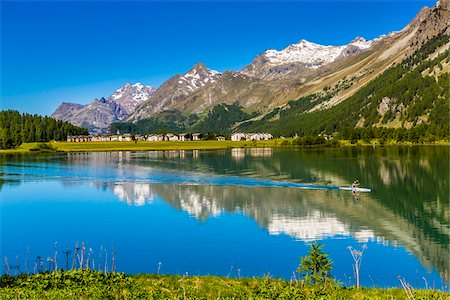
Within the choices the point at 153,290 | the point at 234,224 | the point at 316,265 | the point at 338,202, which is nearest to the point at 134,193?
the point at 234,224

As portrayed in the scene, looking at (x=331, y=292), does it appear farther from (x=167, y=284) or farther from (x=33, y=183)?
(x=33, y=183)

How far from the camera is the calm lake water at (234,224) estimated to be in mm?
40812

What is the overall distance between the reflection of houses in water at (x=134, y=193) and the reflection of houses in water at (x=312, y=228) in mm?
30415

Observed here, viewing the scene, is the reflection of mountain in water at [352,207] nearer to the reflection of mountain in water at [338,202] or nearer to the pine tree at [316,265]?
the reflection of mountain in water at [338,202]

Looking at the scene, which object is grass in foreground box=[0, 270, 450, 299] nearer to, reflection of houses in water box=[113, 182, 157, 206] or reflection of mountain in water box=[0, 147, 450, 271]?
reflection of mountain in water box=[0, 147, 450, 271]

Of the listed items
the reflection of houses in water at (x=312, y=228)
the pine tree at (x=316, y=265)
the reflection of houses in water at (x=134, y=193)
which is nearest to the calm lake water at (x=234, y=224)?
the reflection of houses in water at (x=312, y=228)

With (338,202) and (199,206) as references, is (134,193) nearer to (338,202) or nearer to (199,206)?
(199,206)

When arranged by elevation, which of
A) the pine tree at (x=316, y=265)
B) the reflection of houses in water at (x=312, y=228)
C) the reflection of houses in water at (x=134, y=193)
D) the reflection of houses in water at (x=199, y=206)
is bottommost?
the reflection of houses in water at (x=312, y=228)

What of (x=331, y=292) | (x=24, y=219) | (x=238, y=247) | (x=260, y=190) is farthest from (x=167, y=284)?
(x=260, y=190)

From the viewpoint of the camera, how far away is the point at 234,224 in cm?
6019

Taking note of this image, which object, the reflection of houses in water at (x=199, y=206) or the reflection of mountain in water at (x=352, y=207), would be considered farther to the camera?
the reflection of houses in water at (x=199, y=206)

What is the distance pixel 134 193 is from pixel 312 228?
4795 cm

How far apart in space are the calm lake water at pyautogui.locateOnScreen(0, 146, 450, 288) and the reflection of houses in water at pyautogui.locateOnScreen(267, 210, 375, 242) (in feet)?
0.42

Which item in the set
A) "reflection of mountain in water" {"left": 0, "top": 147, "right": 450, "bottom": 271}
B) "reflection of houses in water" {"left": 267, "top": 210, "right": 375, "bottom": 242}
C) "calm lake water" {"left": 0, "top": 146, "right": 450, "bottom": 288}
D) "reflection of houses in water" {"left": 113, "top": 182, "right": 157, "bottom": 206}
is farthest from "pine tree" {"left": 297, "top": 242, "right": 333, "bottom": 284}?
"reflection of houses in water" {"left": 113, "top": 182, "right": 157, "bottom": 206}
